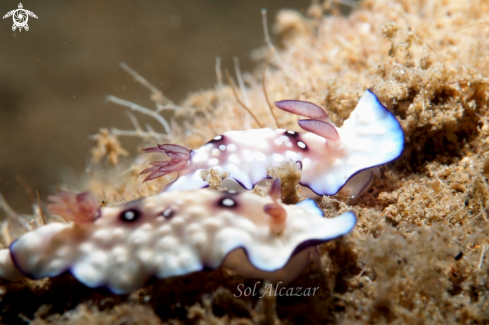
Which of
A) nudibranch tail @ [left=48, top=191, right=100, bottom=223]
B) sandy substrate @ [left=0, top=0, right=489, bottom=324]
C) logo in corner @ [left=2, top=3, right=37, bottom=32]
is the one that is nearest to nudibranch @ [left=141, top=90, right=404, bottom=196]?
sandy substrate @ [left=0, top=0, right=489, bottom=324]

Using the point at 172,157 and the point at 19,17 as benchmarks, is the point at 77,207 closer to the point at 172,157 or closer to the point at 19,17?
the point at 172,157

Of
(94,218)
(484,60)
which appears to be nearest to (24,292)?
(94,218)

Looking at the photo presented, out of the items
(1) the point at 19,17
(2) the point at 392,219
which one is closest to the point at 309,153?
(2) the point at 392,219

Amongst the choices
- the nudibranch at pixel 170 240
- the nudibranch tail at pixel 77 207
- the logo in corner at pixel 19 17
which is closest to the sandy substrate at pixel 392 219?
the nudibranch at pixel 170 240

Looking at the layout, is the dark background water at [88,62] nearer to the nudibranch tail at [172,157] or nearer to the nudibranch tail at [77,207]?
the nudibranch tail at [172,157]

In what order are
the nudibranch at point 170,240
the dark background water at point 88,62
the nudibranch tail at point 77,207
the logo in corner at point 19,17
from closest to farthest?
the nudibranch at point 170,240
the nudibranch tail at point 77,207
the logo in corner at point 19,17
the dark background water at point 88,62

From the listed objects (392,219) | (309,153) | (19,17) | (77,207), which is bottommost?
(392,219)
